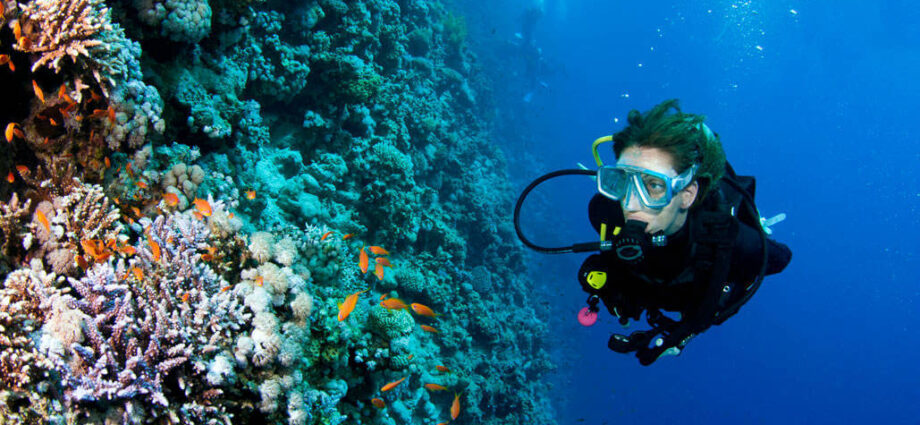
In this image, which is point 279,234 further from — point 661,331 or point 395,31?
point 395,31

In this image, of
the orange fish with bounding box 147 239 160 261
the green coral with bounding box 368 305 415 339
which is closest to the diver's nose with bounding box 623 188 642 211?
the green coral with bounding box 368 305 415 339

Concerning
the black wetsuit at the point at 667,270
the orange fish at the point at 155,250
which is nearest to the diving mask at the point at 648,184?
the black wetsuit at the point at 667,270

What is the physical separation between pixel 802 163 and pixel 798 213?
13.7 metres

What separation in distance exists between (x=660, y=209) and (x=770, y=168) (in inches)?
3673

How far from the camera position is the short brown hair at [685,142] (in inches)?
108

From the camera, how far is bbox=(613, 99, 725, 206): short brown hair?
274cm

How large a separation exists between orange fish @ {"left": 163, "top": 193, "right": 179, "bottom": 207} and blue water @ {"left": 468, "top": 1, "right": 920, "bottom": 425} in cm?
2136

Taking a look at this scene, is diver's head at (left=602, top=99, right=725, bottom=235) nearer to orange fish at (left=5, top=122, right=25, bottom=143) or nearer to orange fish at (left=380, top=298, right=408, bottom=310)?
orange fish at (left=380, top=298, right=408, bottom=310)

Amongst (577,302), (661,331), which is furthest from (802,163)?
(661,331)

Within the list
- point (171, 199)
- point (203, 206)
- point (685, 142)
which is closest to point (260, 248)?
point (203, 206)

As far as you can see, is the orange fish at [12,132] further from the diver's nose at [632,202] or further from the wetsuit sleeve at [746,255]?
the wetsuit sleeve at [746,255]

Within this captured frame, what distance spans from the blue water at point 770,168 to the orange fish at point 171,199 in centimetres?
2136

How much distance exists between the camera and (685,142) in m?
2.74

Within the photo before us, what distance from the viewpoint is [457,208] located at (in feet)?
43.7
